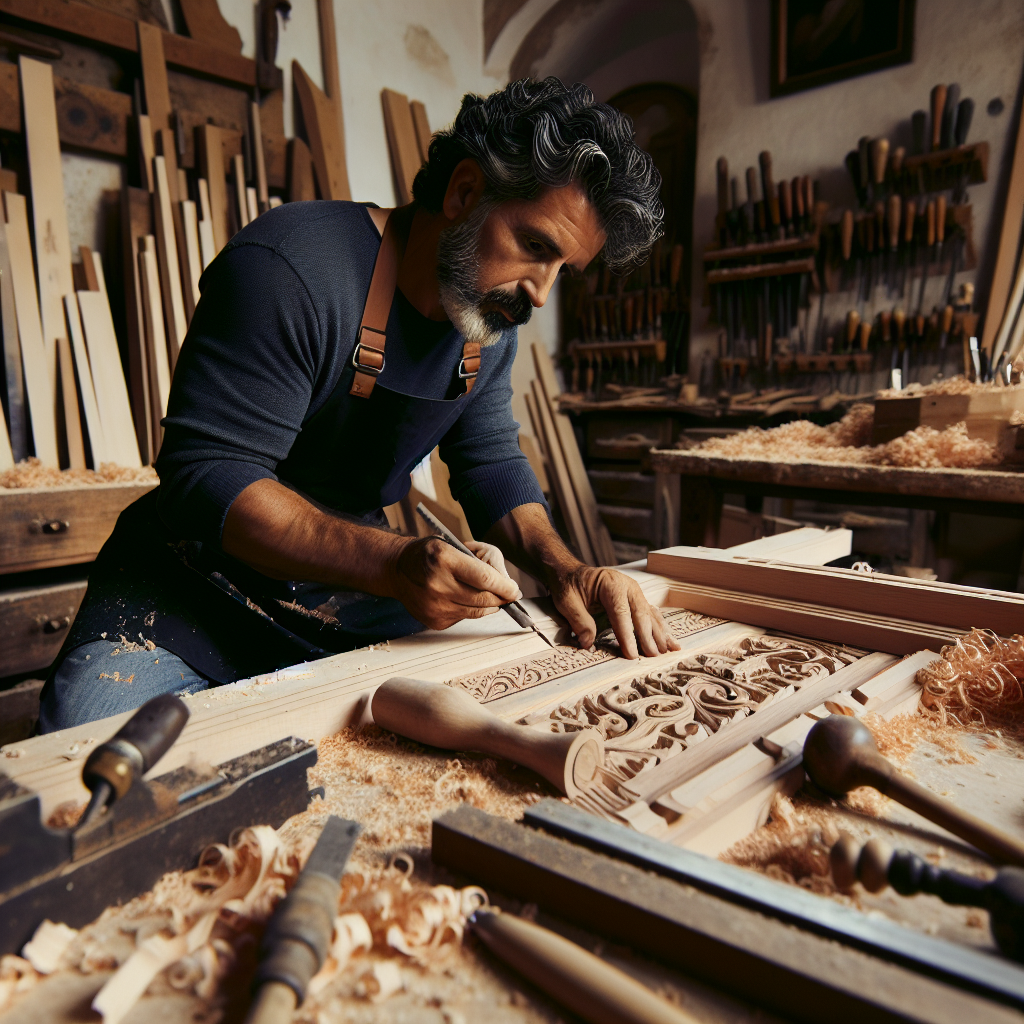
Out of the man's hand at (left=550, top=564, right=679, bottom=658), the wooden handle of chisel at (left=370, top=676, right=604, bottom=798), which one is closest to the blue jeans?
the wooden handle of chisel at (left=370, top=676, right=604, bottom=798)

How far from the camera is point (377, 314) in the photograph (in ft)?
5.67

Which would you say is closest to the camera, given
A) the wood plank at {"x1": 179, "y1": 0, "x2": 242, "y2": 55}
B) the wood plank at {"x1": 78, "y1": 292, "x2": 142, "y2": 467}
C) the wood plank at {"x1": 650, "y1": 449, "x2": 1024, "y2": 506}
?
the wood plank at {"x1": 650, "y1": 449, "x2": 1024, "y2": 506}

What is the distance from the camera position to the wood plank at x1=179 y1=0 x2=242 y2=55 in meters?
3.65

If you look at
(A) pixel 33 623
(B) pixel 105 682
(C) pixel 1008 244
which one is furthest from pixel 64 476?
(C) pixel 1008 244

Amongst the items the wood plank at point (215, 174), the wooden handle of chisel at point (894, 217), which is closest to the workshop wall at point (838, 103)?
the wooden handle of chisel at point (894, 217)

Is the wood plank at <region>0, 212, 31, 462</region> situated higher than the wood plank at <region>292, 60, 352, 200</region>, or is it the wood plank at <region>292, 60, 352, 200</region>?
the wood plank at <region>292, 60, 352, 200</region>

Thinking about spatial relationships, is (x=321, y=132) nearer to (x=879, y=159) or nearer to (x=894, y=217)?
(x=879, y=159)

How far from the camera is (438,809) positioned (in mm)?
843

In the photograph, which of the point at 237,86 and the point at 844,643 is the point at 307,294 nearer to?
the point at 844,643

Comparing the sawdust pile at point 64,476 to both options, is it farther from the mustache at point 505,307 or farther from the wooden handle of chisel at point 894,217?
the wooden handle of chisel at point 894,217

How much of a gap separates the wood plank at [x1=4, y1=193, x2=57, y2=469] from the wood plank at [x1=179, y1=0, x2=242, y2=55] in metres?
1.43

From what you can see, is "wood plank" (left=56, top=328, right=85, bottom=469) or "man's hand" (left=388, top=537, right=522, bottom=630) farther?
"wood plank" (left=56, top=328, right=85, bottom=469)

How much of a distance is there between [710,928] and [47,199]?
3.85m

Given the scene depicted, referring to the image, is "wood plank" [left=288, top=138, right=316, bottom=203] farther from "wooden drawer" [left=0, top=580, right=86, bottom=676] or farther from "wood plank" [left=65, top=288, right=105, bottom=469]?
"wooden drawer" [left=0, top=580, right=86, bottom=676]
